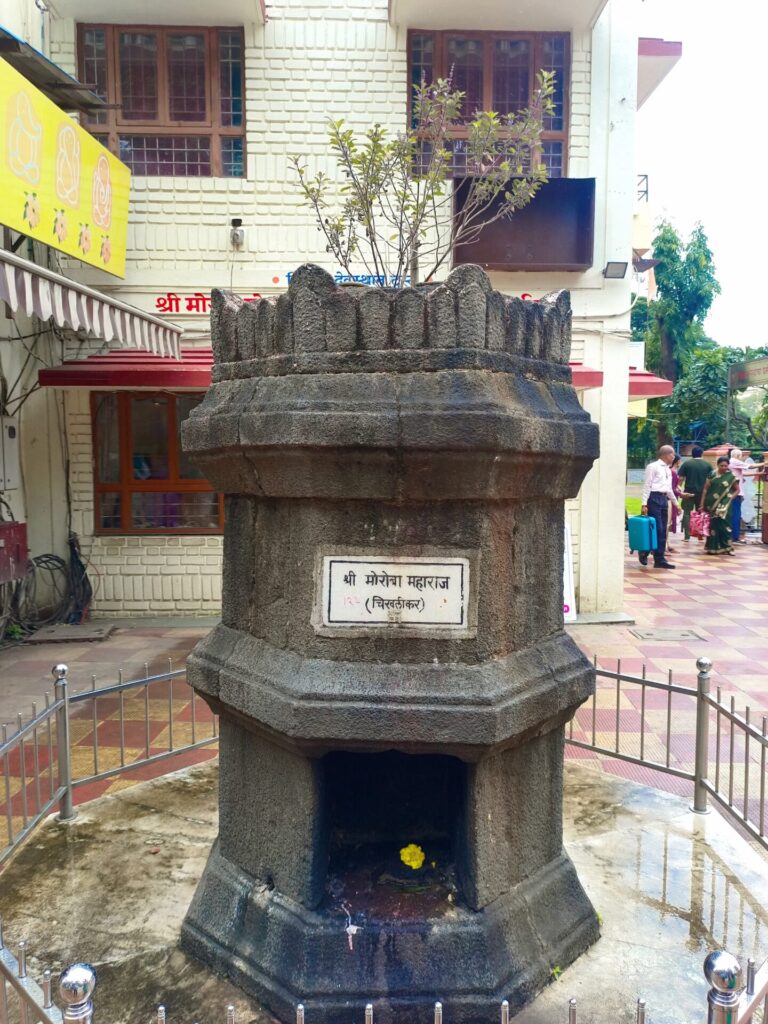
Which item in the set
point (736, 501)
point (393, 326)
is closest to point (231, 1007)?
point (393, 326)

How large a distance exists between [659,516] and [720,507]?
8.36 feet

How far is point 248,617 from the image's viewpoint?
2510 mm

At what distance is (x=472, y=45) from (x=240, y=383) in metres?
7.32

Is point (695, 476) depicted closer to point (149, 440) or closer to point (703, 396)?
point (149, 440)

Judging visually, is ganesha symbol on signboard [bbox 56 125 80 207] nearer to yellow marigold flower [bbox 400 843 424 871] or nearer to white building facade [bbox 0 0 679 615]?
white building facade [bbox 0 0 679 615]

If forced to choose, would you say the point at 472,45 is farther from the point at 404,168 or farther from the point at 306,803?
the point at 306,803

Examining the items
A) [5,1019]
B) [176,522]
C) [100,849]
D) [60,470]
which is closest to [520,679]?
[5,1019]

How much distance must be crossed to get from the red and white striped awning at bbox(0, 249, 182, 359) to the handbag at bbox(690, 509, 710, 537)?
36.9ft

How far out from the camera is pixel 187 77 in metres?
7.97

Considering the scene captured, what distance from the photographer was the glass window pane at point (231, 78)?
26.0 feet

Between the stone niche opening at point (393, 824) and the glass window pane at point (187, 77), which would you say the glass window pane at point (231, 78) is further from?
the stone niche opening at point (393, 824)

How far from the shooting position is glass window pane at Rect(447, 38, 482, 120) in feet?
26.2

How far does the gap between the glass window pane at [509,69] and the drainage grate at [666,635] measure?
5.74 m

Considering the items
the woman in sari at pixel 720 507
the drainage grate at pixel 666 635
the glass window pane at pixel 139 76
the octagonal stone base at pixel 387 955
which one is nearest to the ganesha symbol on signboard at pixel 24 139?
the glass window pane at pixel 139 76
